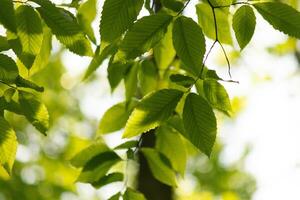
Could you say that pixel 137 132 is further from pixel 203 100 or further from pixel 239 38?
pixel 239 38

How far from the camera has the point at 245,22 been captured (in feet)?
4.32

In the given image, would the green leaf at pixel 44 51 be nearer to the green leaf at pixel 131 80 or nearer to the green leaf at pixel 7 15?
the green leaf at pixel 131 80

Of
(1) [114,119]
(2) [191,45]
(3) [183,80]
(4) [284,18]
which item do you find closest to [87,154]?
(1) [114,119]

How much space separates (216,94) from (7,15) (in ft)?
1.84

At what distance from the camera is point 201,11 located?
5.35 feet

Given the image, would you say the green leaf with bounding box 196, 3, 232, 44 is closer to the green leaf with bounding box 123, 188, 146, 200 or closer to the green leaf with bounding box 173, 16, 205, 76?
the green leaf with bounding box 173, 16, 205, 76

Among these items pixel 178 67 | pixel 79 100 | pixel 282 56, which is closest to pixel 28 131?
pixel 79 100

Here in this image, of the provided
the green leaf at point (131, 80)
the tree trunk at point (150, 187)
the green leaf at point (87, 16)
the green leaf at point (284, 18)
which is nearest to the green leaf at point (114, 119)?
the green leaf at point (131, 80)

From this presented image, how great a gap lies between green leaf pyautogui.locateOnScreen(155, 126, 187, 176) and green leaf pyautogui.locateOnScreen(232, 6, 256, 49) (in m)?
0.53

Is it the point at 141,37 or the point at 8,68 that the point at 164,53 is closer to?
the point at 141,37

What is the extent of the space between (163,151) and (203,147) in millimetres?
573

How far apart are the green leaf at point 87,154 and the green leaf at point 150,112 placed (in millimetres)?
458

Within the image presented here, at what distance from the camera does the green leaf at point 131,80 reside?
70.2 inches

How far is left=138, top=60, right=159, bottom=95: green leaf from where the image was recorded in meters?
1.80
